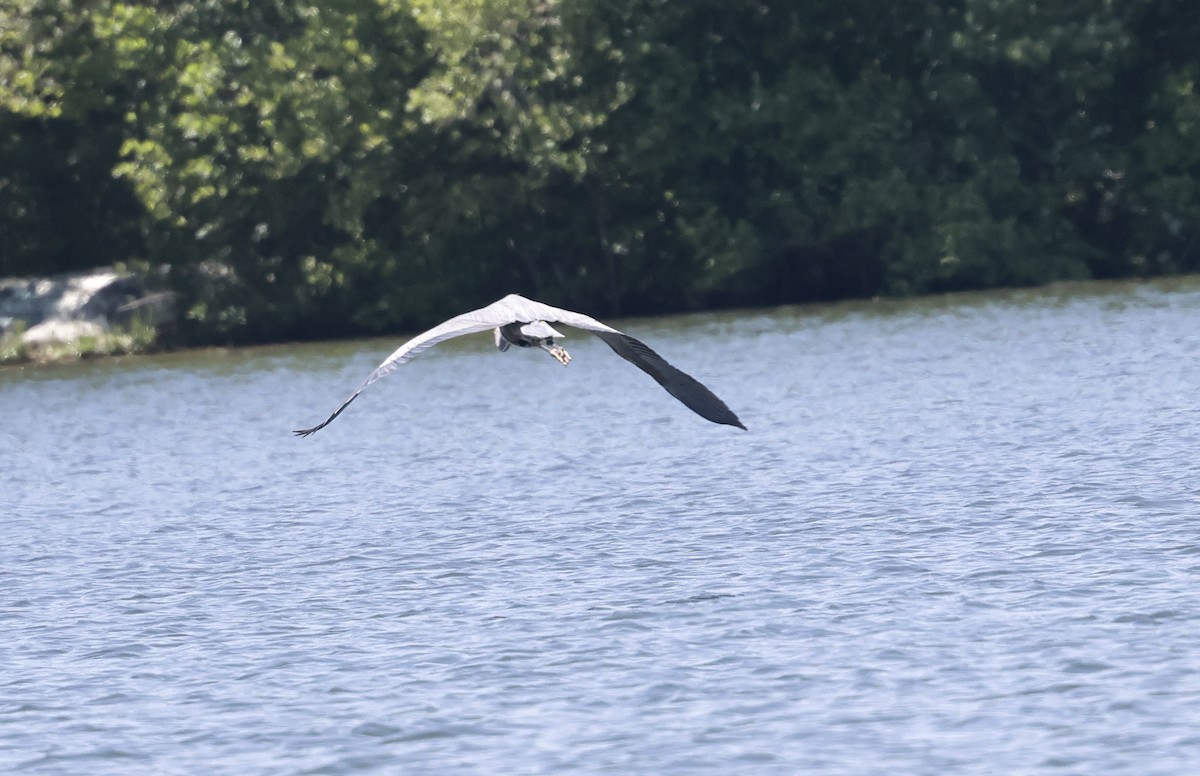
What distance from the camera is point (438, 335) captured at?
43.5 ft

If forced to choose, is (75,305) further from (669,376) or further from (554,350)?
→ (669,376)

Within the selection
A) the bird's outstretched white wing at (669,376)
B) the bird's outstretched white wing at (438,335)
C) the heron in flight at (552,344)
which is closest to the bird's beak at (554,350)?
the heron in flight at (552,344)

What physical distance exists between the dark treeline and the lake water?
1459 cm

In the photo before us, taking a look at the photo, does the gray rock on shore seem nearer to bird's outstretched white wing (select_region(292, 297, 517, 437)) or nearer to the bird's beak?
the bird's beak

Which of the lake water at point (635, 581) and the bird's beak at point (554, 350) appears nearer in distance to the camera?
the lake water at point (635, 581)

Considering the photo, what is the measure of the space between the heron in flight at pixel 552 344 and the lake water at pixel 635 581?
1.99 m

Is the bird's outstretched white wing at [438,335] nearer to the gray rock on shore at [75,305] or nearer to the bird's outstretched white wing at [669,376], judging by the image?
the bird's outstretched white wing at [669,376]

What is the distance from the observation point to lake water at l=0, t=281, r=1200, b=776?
12.9m

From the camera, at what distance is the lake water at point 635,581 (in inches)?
508

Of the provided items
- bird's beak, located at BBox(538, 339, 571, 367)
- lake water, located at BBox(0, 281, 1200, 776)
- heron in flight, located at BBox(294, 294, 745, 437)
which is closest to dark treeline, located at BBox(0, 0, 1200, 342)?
lake water, located at BBox(0, 281, 1200, 776)

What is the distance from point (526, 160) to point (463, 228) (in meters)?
2.31

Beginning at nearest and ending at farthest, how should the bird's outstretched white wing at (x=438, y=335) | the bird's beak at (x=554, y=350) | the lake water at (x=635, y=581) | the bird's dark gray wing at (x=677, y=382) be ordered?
the bird's outstretched white wing at (x=438, y=335) < the lake water at (x=635, y=581) < the bird's dark gray wing at (x=677, y=382) < the bird's beak at (x=554, y=350)

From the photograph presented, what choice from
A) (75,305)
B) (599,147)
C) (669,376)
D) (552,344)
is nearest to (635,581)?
(552,344)

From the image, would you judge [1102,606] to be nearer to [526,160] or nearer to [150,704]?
[150,704]
